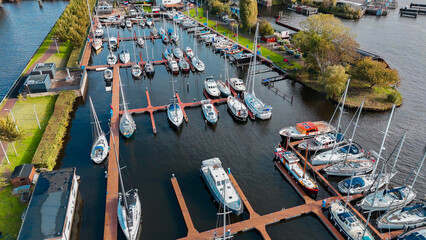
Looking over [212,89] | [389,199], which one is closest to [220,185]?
[389,199]

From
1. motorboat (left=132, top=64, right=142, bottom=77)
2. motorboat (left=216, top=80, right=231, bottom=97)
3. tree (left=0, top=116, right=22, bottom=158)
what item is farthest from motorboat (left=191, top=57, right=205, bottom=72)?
tree (left=0, top=116, right=22, bottom=158)

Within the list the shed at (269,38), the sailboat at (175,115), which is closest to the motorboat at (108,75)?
the sailboat at (175,115)

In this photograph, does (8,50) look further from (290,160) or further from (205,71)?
(290,160)

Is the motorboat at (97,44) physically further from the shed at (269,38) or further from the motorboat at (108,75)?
the shed at (269,38)

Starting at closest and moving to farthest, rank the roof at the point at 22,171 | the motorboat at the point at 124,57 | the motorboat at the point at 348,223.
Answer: the motorboat at the point at 348,223 < the roof at the point at 22,171 < the motorboat at the point at 124,57

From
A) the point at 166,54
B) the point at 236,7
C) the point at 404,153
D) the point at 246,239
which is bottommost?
the point at 246,239

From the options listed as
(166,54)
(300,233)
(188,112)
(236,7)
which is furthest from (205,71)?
(236,7)

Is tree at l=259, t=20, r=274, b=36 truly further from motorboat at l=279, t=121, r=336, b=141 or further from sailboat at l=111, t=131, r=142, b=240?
sailboat at l=111, t=131, r=142, b=240
